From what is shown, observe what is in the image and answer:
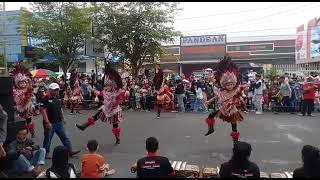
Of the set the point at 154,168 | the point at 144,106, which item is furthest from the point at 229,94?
the point at 144,106

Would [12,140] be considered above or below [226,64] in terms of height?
below

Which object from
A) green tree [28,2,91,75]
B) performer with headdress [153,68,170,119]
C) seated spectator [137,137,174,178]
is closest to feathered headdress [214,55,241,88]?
seated spectator [137,137,174,178]

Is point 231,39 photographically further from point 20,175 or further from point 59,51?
point 20,175

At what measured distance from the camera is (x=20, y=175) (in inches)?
296

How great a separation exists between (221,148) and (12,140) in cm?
497

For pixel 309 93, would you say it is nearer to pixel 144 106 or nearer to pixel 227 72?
pixel 144 106

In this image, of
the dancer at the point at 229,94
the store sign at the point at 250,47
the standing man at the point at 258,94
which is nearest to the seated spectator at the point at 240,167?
the dancer at the point at 229,94

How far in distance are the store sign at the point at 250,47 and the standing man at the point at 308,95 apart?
42.9 meters

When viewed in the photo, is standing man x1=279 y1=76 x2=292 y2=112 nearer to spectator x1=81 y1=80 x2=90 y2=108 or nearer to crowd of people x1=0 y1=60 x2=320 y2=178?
crowd of people x1=0 y1=60 x2=320 y2=178

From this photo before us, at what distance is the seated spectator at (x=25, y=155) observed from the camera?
299 inches

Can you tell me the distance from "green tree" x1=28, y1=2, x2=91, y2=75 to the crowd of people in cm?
607

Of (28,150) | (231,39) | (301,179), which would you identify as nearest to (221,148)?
(28,150)

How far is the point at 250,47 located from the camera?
6053 centimetres

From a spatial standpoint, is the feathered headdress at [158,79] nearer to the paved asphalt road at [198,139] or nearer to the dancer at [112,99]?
the paved asphalt road at [198,139]
